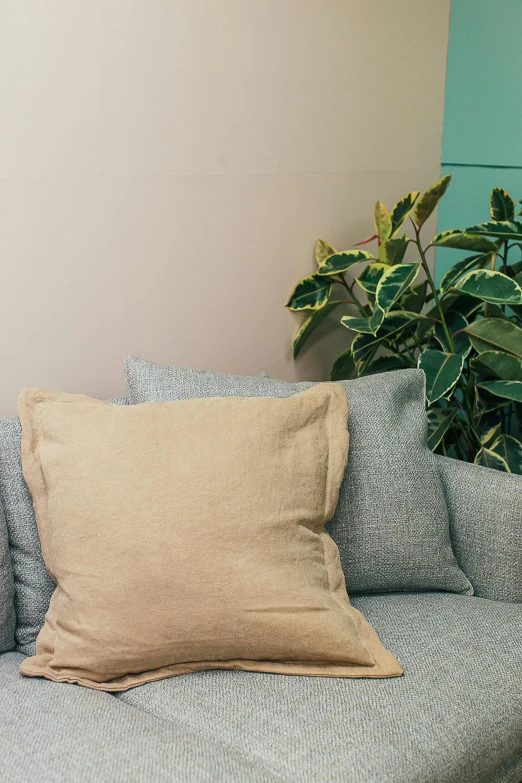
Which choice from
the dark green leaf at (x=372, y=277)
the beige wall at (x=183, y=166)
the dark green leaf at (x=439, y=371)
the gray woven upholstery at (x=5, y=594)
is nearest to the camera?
the gray woven upholstery at (x=5, y=594)

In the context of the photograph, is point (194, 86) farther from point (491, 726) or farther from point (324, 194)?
point (491, 726)

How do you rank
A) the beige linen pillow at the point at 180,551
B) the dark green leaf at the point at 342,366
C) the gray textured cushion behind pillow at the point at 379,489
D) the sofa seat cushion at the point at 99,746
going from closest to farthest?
the sofa seat cushion at the point at 99,746 < the beige linen pillow at the point at 180,551 < the gray textured cushion behind pillow at the point at 379,489 < the dark green leaf at the point at 342,366

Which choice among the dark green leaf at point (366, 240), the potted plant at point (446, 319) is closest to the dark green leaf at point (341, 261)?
the potted plant at point (446, 319)

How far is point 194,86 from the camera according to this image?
1.95 metres

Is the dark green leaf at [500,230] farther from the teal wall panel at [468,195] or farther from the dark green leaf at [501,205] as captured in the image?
the teal wall panel at [468,195]

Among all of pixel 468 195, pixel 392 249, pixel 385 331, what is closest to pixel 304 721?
pixel 385 331

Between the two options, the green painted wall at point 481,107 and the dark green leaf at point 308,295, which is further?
the green painted wall at point 481,107

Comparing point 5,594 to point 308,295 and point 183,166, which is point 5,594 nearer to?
point 183,166

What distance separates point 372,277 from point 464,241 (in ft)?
0.85

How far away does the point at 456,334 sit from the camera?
215 cm

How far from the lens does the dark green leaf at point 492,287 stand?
6.39ft

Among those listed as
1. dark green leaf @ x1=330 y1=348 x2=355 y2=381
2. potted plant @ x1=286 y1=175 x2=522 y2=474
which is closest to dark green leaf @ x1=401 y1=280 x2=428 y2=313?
potted plant @ x1=286 y1=175 x2=522 y2=474

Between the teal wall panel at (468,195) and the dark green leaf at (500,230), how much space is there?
58cm

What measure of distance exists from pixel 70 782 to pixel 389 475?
2.74 ft
